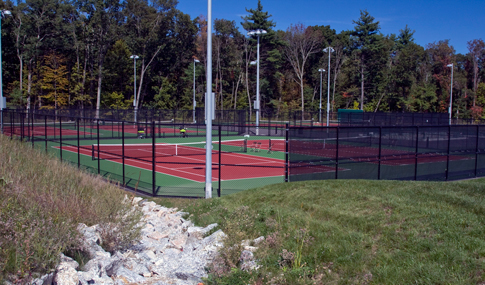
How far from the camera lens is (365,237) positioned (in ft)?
23.8

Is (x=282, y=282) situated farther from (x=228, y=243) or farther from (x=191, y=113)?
(x=191, y=113)

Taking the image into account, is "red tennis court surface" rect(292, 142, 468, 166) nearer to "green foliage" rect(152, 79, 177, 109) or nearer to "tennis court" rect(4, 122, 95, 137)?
"tennis court" rect(4, 122, 95, 137)

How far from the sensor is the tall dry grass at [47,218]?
18.2 ft

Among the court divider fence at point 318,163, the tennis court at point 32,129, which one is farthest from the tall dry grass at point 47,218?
the tennis court at point 32,129

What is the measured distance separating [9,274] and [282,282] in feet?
12.1

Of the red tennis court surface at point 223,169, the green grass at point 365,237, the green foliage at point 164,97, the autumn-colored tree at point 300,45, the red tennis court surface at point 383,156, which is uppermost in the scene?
the autumn-colored tree at point 300,45

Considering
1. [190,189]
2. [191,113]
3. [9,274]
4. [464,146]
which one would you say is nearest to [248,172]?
[190,189]

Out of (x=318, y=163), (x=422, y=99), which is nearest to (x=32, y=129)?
(x=318, y=163)

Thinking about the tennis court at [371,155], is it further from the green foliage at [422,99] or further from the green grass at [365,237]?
the green foliage at [422,99]

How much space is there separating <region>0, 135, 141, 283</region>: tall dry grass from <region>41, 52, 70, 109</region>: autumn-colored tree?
205 ft

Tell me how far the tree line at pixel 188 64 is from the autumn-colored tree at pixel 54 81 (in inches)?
7.3

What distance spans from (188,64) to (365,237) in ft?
254

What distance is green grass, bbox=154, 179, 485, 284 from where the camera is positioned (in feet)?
19.9

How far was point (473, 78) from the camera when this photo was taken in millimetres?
83500
